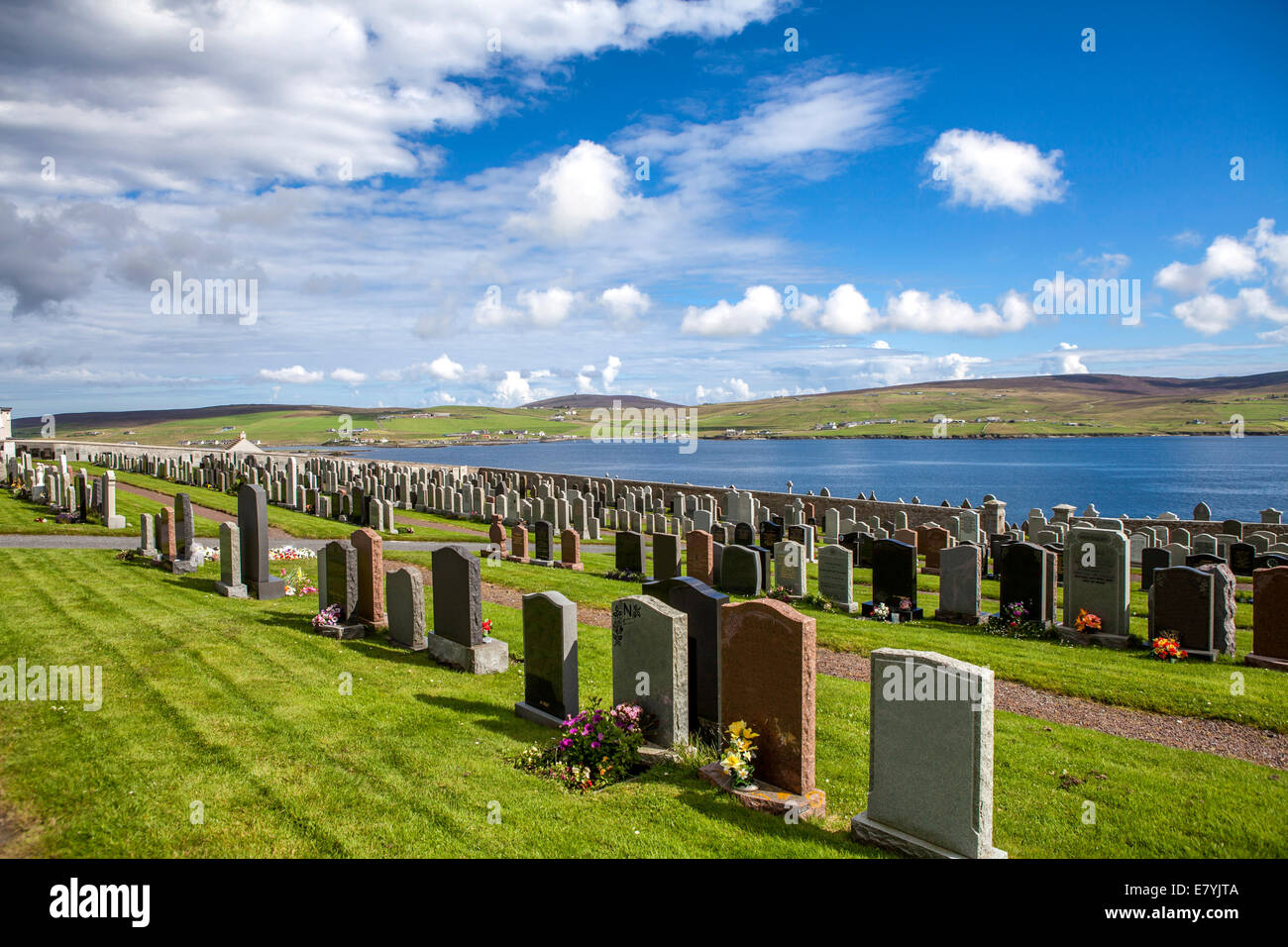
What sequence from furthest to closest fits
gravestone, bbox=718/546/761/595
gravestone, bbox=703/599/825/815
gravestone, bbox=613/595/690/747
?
gravestone, bbox=718/546/761/595
gravestone, bbox=613/595/690/747
gravestone, bbox=703/599/825/815

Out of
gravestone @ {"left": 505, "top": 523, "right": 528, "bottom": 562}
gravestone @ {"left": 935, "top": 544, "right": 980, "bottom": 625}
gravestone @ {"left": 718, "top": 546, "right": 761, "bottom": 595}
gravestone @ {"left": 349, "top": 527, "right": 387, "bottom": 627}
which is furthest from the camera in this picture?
gravestone @ {"left": 505, "top": 523, "right": 528, "bottom": 562}

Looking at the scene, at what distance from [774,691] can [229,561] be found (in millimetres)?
10655

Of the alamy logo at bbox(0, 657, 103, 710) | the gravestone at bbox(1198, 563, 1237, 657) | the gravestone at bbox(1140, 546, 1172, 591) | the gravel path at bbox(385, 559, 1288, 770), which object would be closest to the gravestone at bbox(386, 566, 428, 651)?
the alamy logo at bbox(0, 657, 103, 710)

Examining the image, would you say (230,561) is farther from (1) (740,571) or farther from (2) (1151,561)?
(2) (1151,561)

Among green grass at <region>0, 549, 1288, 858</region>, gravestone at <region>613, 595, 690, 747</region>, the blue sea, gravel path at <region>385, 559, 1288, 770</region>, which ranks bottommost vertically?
the blue sea

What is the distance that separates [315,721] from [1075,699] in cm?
868

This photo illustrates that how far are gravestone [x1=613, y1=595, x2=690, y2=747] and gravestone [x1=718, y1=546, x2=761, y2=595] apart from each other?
312 inches

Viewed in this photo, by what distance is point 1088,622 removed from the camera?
37.4 feet

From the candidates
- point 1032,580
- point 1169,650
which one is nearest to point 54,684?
point 1032,580

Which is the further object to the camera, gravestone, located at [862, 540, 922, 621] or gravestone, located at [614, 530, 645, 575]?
gravestone, located at [614, 530, 645, 575]

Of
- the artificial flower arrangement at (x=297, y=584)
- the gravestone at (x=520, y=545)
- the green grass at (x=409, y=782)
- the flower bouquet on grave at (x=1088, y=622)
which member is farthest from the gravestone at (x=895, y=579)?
the artificial flower arrangement at (x=297, y=584)

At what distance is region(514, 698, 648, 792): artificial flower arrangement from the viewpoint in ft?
19.6
